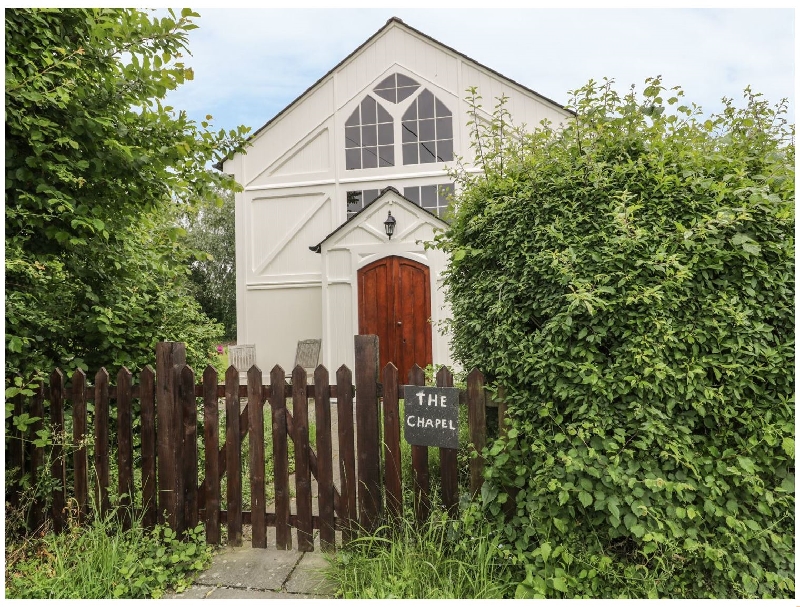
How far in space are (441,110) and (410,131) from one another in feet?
2.76

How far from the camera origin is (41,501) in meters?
3.38

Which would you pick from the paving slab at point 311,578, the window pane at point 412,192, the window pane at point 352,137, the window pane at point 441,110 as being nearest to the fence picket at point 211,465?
the paving slab at point 311,578

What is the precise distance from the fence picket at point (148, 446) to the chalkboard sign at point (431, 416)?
176 centimetres

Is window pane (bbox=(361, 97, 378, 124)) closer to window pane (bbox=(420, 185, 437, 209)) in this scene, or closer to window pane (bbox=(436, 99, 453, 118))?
window pane (bbox=(436, 99, 453, 118))

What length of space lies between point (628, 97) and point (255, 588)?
3.56 meters

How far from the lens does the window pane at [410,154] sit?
11.0 m

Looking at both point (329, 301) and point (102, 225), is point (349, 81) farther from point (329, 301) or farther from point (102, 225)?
point (102, 225)

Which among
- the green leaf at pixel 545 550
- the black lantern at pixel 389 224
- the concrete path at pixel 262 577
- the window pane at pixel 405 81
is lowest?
the concrete path at pixel 262 577

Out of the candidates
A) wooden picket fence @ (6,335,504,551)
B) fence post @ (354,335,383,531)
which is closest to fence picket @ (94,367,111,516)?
wooden picket fence @ (6,335,504,551)

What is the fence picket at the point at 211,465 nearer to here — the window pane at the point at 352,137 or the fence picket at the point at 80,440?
the fence picket at the point at 80,440

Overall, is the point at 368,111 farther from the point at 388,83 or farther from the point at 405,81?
the point at 405,81

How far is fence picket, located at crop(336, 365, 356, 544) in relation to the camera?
2982 mm

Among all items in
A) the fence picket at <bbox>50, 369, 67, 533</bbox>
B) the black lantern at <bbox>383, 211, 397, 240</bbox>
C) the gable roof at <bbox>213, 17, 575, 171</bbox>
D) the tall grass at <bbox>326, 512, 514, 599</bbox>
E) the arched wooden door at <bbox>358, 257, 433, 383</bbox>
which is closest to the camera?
the tall grass at <bbox>326, 512, 514, 599</bbox>

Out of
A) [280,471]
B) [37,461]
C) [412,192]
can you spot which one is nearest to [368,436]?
[280,471]
